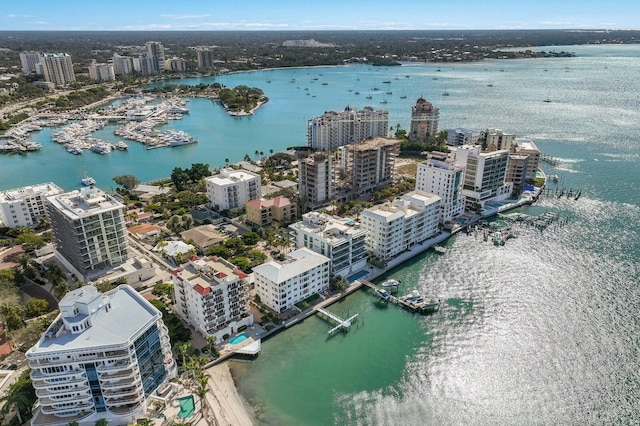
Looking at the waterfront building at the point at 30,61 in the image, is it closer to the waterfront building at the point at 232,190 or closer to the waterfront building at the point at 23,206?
the waterfront building at the point at 23,206

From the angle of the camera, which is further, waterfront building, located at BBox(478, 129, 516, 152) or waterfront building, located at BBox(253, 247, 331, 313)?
waterfront building, located at BBox(478, 129, 516, 152)

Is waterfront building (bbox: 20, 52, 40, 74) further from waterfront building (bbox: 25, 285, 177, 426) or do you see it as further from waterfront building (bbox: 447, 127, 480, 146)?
waterfront building (bbox: 25, 285, 177, 426)

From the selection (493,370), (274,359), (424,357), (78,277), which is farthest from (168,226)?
(493,370)

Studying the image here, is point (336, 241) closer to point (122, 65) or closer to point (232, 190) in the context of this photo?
point (232, 190)

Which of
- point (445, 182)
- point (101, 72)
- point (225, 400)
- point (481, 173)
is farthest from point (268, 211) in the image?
point (101, 72)

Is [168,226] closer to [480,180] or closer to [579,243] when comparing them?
[480,180]

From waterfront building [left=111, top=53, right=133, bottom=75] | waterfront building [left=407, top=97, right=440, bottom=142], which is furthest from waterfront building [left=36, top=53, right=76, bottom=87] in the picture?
waterfront building [left=407, top=97, right=440, bottom=142]

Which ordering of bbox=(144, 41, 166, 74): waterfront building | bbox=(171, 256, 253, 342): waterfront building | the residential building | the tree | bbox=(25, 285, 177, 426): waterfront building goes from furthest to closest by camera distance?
1. bbox=(144, 41, 166, 74): waterfront building
2. the tree
3. the residential building
4. bbox=(171, 256, 253, 342): waterfront building
5. bbox=(25, 285, 177, 426): waterfront building
